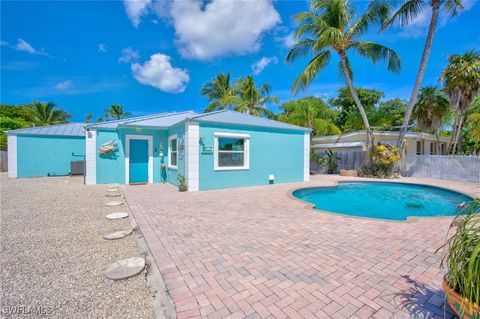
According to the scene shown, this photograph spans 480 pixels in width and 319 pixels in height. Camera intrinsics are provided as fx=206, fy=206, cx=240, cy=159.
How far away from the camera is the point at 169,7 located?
10.7 m

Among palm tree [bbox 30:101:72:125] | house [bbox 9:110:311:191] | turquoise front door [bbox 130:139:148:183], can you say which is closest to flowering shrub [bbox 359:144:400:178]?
house [bbox 9:110:311:191]

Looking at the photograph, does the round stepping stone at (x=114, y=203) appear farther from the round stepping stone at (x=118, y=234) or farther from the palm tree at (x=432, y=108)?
the palm tree at (x=432, y=108)

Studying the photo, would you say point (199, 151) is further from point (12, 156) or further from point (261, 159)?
point (12, 156)

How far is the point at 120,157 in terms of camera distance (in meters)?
11.8

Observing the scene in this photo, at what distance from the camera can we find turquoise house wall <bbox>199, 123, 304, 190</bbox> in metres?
9.81

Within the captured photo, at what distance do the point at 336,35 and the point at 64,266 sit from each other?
16023mm

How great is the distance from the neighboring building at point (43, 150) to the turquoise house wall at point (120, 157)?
583 centimetres

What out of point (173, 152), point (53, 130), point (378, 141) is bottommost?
point (173, 152)

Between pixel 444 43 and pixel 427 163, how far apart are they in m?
8.43

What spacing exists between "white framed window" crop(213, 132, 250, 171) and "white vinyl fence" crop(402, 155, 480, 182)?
13.2 metres

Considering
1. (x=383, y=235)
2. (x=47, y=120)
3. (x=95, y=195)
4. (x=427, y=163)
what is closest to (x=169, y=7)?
(x=95, y=195)

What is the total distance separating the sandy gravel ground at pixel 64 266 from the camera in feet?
7.85

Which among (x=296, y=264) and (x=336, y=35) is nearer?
(x=296, y=264)

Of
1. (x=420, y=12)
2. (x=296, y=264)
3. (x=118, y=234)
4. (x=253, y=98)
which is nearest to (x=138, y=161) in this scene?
(x=118, y=234)
